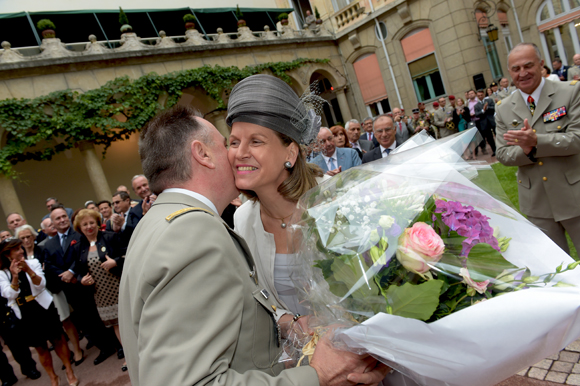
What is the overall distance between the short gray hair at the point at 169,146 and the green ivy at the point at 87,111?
39.9 feet

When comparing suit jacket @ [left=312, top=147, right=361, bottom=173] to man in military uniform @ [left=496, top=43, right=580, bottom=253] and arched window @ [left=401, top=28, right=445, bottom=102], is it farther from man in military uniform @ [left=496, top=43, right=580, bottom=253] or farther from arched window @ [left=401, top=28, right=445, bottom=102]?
arched window @ [left=401, top=28, right=445, bottom=102]

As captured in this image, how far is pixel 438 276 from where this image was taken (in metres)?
1.18

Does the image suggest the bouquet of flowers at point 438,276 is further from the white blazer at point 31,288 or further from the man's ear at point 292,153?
the white blazer at point 31,288

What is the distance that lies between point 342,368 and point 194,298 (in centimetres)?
58

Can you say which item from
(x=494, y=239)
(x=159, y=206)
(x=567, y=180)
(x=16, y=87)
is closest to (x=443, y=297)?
(x=494, y=239)

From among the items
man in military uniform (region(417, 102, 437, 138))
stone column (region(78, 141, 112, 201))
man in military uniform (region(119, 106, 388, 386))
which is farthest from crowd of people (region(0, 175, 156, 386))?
man in military uniform (region(417, 102, 437, 138))

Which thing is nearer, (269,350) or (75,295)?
(269,350)

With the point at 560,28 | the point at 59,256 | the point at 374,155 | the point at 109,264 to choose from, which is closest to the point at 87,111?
the point at 59,256

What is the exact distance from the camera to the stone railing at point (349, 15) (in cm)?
1923

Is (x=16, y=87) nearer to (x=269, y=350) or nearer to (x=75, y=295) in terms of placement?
(x=75, y=295)

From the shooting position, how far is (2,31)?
44.2ft

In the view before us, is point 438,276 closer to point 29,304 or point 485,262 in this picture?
point 485,262

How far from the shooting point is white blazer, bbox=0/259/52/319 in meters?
4.90

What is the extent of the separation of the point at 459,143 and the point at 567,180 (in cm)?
211
